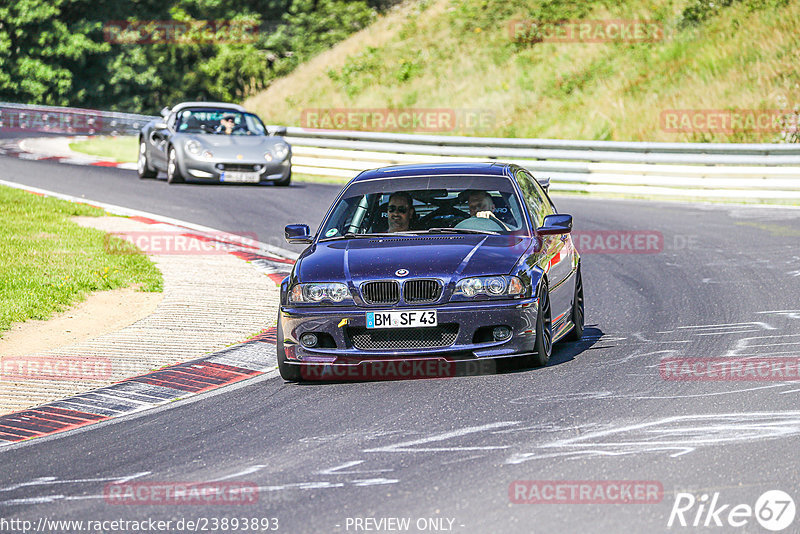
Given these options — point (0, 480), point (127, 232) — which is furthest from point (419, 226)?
point (127, 232)

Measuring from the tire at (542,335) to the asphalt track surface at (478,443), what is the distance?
12cm

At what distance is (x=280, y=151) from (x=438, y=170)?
13.0 metres

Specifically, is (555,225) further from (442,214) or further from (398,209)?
(398,209)

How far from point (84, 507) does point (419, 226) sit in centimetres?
436

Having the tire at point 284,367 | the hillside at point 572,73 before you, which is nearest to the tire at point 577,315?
the tire at point 284,367

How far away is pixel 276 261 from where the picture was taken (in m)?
15.5

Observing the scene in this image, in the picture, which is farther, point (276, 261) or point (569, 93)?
point (569, 93)

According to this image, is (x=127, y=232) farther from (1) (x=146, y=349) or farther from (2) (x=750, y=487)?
(2) (x=750, y=487)

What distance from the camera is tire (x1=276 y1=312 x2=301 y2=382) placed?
29.2 feet

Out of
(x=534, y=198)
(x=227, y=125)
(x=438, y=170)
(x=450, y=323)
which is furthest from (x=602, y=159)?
(x=450, y=323)

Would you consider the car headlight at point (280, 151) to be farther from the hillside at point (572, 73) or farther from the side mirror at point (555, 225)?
the side mirror at point (555, 225)

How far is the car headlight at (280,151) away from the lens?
22.7 meters

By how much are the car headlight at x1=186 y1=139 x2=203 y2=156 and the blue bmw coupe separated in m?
13.1

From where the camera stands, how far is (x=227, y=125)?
23375 millimetres
